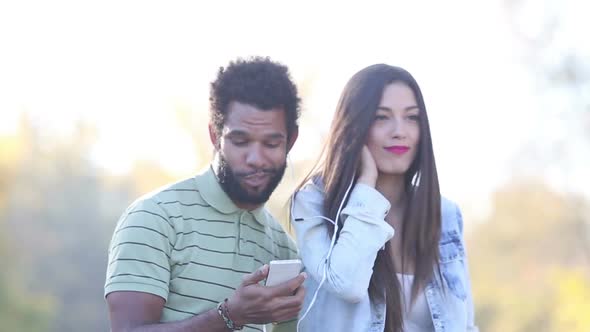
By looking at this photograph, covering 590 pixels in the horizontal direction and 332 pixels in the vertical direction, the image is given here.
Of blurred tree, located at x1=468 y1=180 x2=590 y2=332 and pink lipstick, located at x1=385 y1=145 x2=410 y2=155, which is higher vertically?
pink lipstick, located at x1=385 y1=145 x2=410 y2=155

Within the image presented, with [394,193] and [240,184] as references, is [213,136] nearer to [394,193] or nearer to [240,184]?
[240,184]

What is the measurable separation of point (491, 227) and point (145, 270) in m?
23.8

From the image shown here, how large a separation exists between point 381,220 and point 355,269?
0.89ft

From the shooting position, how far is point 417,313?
180 inches

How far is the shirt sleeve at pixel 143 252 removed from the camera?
13.9ft

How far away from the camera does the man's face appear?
14.6 ft

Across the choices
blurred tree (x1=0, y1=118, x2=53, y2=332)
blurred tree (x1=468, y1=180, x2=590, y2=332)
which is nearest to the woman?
blurred tree (x1=468, y1=180, x2=590, y2=332)

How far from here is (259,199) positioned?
4539 mm

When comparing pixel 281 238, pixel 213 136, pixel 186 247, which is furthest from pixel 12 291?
pixel 186 247

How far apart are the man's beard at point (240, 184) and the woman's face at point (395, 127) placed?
418 mm

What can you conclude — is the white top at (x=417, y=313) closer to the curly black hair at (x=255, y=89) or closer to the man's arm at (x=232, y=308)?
the man's arm at (x=232, y=308)

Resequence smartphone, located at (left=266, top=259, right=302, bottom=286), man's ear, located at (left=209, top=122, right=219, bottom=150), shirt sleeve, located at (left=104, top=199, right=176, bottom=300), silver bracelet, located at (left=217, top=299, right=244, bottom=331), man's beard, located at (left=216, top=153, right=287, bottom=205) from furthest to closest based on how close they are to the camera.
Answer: man's ear, located at (left=209, top=122, right=219, bottom=150), man's beard, located at (left=216, top=153, right=287, bottom=205), shirt sleeve, located at (left=104, top=199, right=176, bottom=300), silver bracelet, located at (left=217, top=299, right=244, bottom=331), smartphone, located at (left=266, top=259, right=302, bottom=286)

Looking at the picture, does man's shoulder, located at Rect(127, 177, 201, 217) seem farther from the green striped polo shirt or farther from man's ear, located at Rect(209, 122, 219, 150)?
man's ear, located at Rect(209, 122, 219, 150)

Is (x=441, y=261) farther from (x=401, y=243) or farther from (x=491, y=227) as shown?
(x=491, y=227)
